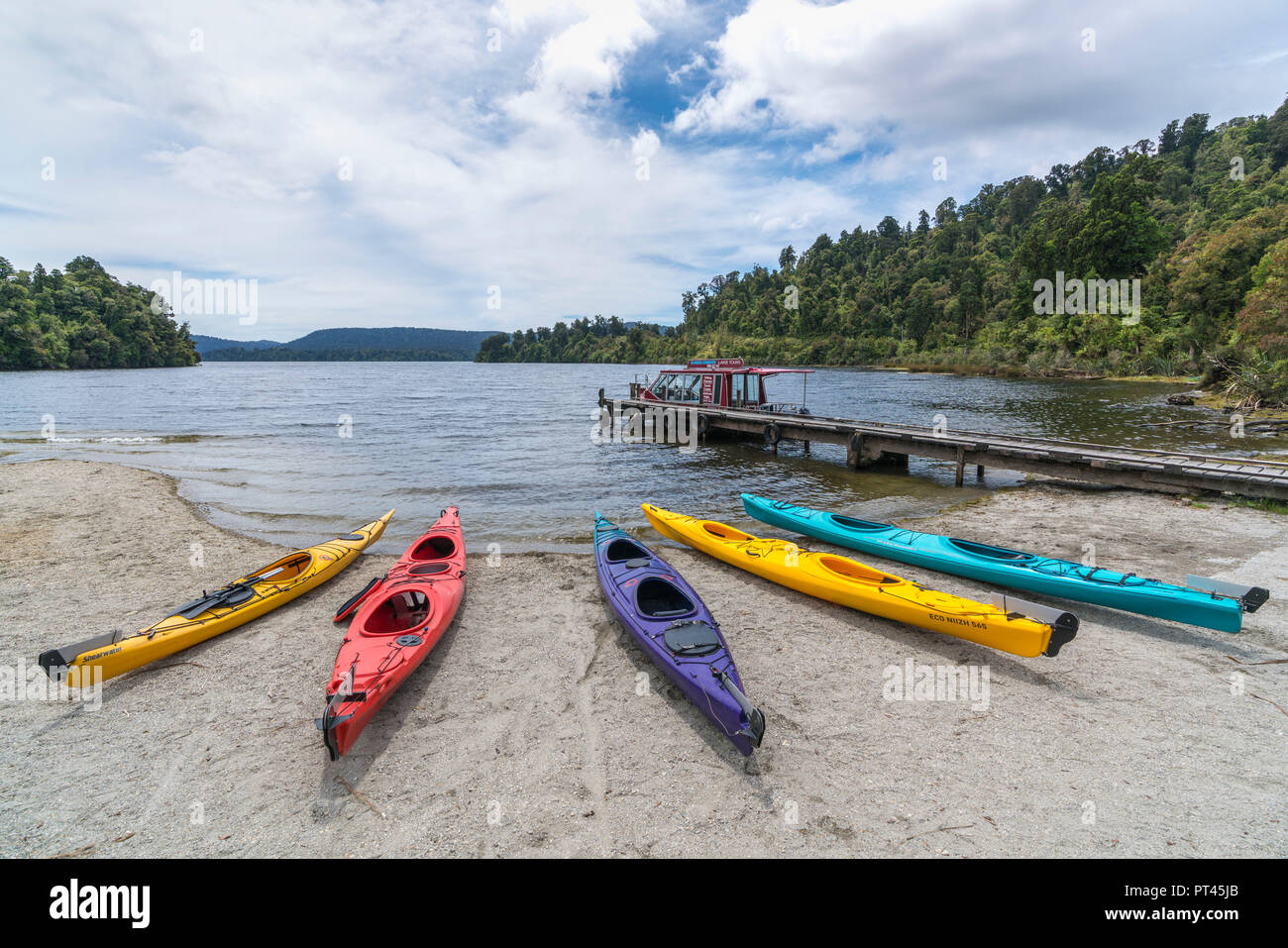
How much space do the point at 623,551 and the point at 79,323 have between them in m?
140

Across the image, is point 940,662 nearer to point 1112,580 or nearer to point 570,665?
point 1112,580

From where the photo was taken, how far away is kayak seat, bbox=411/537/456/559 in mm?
10492

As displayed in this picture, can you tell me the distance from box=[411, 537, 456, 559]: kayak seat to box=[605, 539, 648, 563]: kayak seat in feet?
9.94

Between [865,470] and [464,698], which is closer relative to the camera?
[464,698]

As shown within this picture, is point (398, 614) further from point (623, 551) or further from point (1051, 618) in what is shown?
point (1051, 618)

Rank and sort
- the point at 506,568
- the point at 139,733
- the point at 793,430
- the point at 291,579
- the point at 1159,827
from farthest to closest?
the point at 793,430 < the point at 506,568 < the point at 291,579 < the point at 139,733 < the point at 1159,827

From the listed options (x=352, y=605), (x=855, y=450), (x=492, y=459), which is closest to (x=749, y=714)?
(x=352, y=605)

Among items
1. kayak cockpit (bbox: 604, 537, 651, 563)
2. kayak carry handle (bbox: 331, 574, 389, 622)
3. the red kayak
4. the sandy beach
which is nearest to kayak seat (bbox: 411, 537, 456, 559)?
the red kayak

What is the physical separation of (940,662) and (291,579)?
34.1 ft

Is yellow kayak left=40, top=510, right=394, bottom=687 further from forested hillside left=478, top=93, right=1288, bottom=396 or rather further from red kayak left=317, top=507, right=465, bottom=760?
forested hillside left=478, top=93, right=1288, bottom=396

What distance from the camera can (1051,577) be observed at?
8.64 metres

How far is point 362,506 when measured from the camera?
16.5m

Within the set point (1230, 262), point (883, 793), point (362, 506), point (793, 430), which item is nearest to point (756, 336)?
point (1230, 262)

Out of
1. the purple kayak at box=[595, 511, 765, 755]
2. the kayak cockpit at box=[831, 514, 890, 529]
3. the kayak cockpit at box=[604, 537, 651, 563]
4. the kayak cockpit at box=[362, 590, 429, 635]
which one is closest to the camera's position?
the purple kayak at box=[595, 511, 765, 755]
